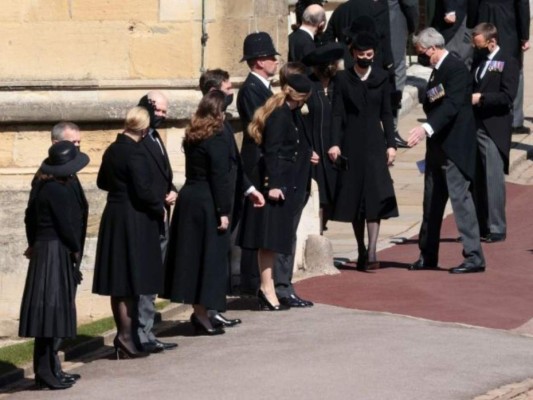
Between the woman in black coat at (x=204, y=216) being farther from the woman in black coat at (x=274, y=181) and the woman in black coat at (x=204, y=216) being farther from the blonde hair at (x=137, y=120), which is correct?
the woman in black coat at (x=274, y=181)

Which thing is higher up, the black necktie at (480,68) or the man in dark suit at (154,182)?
the black necktie at (480,68)

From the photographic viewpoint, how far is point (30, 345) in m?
12.9

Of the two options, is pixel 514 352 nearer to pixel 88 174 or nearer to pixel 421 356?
pixel 421 356

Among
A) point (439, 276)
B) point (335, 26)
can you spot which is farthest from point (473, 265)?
point (335, 26)

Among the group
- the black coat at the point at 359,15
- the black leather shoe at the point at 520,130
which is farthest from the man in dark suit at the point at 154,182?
the black leather shoe at the point at 520,130

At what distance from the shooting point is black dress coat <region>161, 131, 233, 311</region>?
12484 mm

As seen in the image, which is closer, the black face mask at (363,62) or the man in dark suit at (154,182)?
the man in dark suit at (154,182)

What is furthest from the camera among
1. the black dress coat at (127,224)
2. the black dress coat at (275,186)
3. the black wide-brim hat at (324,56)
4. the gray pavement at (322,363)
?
the black wide-brim hat at (324,56)

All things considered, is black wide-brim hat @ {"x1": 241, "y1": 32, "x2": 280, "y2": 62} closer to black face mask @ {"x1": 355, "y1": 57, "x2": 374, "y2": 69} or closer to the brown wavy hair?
the brown wavy hair

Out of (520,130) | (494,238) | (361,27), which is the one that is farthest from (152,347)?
(520,130)

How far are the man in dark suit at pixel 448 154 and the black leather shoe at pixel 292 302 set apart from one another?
5.73 feet

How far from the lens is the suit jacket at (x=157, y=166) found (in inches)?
477

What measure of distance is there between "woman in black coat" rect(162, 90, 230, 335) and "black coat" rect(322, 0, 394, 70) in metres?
6.69

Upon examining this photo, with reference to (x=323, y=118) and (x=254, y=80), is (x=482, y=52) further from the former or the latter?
(x=254, y=80)
